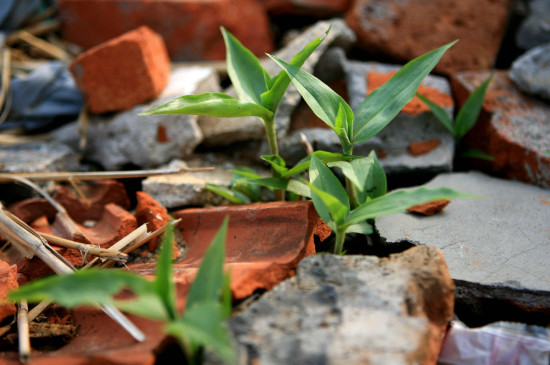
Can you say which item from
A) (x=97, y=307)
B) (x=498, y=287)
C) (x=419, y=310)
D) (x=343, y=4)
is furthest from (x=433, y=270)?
(x=343, y=4)

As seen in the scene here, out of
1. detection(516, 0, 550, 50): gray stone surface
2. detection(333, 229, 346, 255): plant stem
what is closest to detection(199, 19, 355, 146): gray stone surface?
detection(333, 229, 346, 255): plant stem

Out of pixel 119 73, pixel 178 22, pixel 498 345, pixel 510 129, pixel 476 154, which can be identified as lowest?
pixel 498 345

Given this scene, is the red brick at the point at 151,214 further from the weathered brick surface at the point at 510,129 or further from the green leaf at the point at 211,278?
the weathered brick surface at the point at 510,129

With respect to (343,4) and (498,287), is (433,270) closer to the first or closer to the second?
(498,287)

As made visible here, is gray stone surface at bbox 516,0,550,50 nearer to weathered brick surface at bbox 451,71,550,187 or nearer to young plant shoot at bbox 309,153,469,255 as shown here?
weathered brick surface at bbox 451,71,550,187

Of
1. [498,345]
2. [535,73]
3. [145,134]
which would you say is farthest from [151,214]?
[535,73]

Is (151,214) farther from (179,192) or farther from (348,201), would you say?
(348,201)

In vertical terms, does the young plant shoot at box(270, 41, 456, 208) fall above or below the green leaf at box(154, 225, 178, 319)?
above
